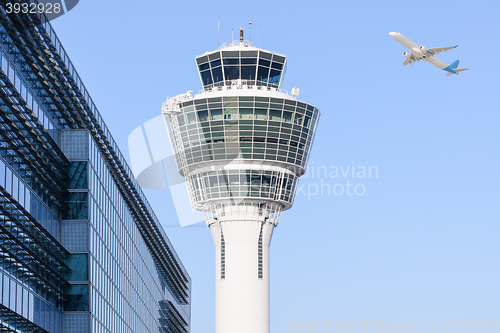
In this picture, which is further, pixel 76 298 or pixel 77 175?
pixel 77 175

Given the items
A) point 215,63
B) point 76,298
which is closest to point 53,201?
point 76,298

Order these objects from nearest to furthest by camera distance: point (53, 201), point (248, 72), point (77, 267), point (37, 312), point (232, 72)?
point (37, 312), point (53, 201), point (77, 267), point (248, 72), point (232, 72)

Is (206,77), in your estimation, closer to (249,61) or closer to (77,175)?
(249,61)

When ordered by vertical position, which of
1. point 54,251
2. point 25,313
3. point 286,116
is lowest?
point 25,313

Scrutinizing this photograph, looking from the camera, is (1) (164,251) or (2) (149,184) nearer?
(2) (149,184)

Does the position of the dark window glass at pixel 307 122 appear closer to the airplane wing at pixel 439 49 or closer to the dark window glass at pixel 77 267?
the airplane wing at pixel 439 49

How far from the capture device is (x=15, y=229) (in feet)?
208

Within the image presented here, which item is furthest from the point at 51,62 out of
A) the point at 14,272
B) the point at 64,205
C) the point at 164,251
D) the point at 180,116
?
the point at 164,251

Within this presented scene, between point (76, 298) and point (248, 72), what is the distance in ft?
195

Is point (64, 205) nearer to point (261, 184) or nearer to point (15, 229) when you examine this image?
point (15, 229)

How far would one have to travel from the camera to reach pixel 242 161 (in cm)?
11975

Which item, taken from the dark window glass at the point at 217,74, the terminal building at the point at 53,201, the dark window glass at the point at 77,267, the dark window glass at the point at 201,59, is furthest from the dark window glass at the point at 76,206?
the dark window glass at the point at 201,59

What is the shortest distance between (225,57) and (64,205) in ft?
179

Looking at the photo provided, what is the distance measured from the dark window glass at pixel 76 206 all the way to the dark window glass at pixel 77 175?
80 cm
